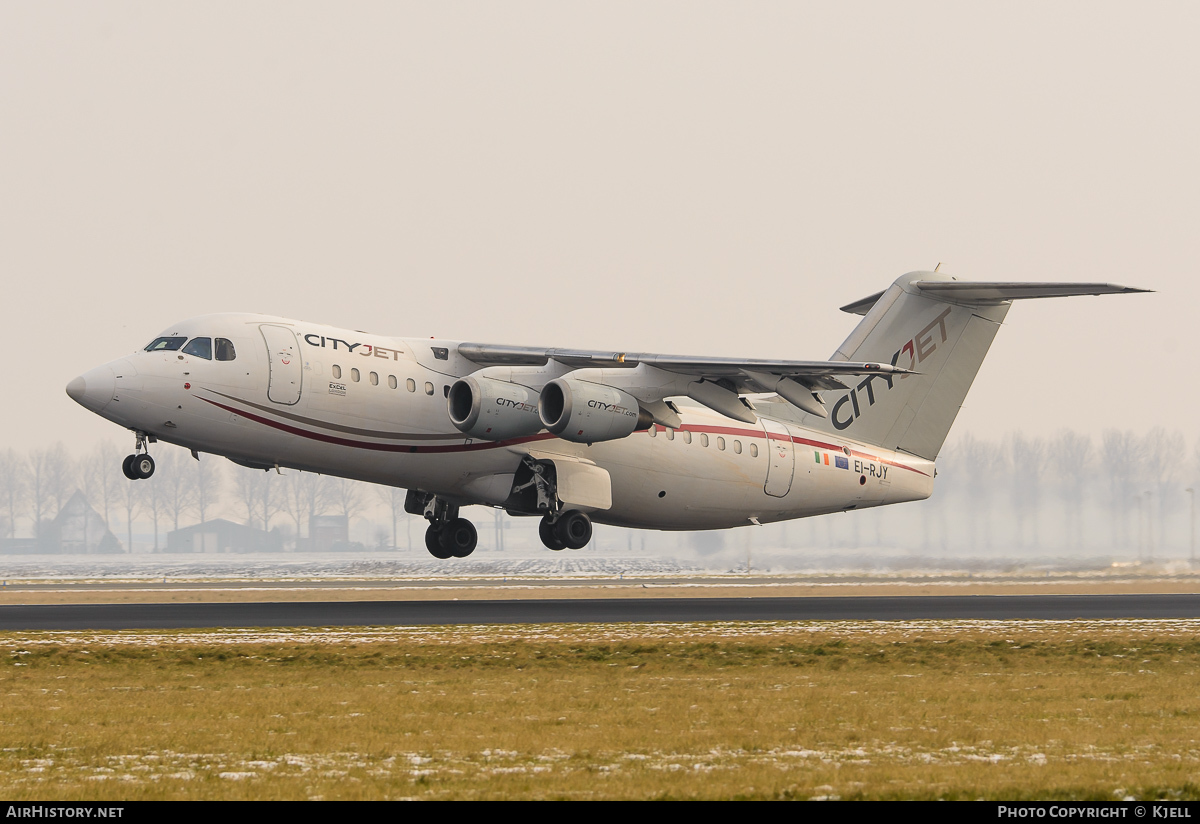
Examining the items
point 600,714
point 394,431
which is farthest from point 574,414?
point 600,714

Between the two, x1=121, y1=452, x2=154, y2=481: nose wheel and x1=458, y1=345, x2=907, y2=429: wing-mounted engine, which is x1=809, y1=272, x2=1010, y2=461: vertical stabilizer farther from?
x1=121, y1=452, x2=154, y2=481: nose wheel

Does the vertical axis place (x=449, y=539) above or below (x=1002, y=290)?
below

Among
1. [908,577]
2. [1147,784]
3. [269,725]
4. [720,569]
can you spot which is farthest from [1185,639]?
[720,569]

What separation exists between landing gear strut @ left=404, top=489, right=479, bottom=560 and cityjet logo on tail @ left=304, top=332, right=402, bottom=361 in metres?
5.13

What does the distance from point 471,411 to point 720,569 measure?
27.8m

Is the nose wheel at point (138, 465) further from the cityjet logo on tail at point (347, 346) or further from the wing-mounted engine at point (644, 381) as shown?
the wing-mounted engine at point (644, 381)

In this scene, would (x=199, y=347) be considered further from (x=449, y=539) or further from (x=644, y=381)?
(x=644, y=381)

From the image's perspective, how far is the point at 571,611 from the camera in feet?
82.6

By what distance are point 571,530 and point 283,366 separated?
25.0ft

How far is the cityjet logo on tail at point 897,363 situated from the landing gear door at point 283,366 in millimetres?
14472

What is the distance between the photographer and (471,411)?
26.8 meters

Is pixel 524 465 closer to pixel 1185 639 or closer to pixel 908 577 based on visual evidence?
pixel 1185 639

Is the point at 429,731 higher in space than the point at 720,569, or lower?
higher

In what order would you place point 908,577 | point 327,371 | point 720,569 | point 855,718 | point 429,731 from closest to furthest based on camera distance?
point 429,731
point 855,718
point 327,371
point 908,577
point 720,569
